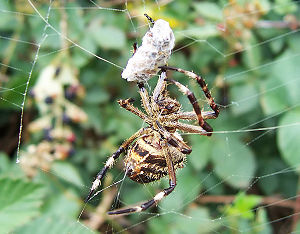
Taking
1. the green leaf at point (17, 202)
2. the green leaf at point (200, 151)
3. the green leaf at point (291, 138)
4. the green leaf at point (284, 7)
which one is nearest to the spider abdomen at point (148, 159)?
the green leaf at point (17, 202)

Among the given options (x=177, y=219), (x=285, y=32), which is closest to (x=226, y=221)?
(x=177, y=219)

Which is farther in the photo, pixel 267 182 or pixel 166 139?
pixel 267 182

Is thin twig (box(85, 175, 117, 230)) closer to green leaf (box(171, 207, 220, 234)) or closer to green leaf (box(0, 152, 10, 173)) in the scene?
green leaf (box(171, 207, 220, 234))

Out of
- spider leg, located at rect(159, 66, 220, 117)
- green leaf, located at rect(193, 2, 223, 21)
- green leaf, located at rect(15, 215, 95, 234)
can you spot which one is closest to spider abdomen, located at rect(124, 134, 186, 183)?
spider leg, located at rect(159, 66, 220, 117)

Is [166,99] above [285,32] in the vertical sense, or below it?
below

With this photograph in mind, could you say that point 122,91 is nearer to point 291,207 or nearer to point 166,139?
point 166,139

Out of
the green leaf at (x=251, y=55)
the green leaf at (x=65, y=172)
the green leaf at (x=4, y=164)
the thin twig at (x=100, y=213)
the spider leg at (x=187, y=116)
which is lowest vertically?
the thin twig at (x=100, y=213)

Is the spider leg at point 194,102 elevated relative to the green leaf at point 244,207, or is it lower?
elevated

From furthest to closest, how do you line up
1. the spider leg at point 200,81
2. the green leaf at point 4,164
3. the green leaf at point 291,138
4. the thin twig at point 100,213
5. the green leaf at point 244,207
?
the thin twig at point 100,213 < the green leaf at point 4,164 < the green leaf at point 291,138 < the green leaf at point 244,207 < the spider leg at point 200,81

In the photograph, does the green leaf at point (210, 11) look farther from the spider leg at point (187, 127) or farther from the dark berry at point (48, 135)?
the dark berry at point (48, 135)
